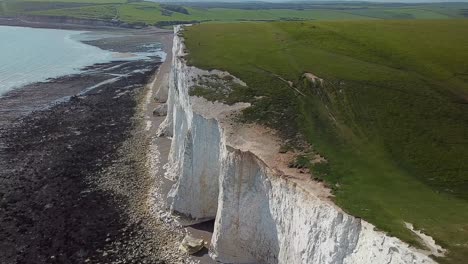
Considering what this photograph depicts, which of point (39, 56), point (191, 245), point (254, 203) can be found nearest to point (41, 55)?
point (39, 56)

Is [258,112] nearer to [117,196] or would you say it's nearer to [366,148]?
[366,148]

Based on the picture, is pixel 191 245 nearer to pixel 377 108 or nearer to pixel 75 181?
pixel 377 108

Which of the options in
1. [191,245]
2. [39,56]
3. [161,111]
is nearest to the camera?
[191,245]

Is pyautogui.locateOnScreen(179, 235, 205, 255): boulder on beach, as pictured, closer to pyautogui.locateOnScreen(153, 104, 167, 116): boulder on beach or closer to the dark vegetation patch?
the dark vegetation patch

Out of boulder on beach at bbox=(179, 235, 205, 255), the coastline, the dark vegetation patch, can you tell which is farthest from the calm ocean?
boulder on beach at bbox=(179, 235, 205, 255)

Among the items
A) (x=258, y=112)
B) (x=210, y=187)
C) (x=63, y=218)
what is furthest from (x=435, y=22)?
(x=63, y=218)

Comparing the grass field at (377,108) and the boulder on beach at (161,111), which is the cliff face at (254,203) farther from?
the boulder on beach at (161,111)

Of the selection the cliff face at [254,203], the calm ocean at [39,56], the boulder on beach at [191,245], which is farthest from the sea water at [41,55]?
the boulder on beach at [191,245]
